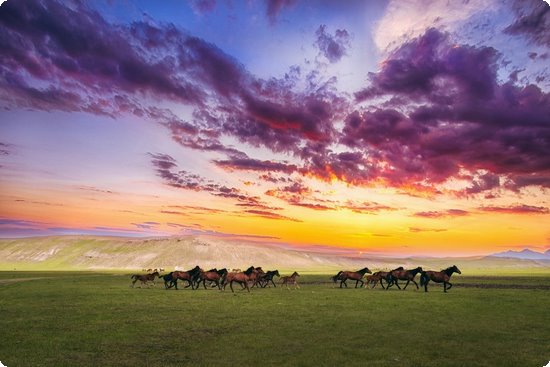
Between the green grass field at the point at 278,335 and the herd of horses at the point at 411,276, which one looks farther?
the herd of horses at the point at 411,276

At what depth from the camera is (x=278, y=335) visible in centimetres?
1625

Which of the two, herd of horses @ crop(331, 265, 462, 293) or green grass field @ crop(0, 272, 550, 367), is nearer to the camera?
green grass field @ crop(0, 272, 550, 367)

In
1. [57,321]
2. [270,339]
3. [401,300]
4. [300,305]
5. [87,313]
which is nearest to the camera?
[270,339]

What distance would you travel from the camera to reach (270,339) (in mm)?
15562

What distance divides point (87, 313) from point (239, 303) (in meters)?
9.50

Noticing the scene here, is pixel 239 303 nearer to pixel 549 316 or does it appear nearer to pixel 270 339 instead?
pixel 270 339

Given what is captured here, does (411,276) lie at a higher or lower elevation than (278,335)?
higher

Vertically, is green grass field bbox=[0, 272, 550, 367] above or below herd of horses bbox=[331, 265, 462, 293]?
below

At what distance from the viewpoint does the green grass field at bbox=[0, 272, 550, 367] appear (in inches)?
512

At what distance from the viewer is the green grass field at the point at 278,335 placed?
12992 mm

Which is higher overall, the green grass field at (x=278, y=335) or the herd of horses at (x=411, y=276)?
the herd of horses at (x=411, y=276)

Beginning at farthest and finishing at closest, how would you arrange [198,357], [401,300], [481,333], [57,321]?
[401,300], [57,321], [481,333], [198,357]

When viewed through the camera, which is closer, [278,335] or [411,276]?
[278,335]

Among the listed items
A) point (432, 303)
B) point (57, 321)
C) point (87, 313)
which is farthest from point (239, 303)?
point (432, 303)
